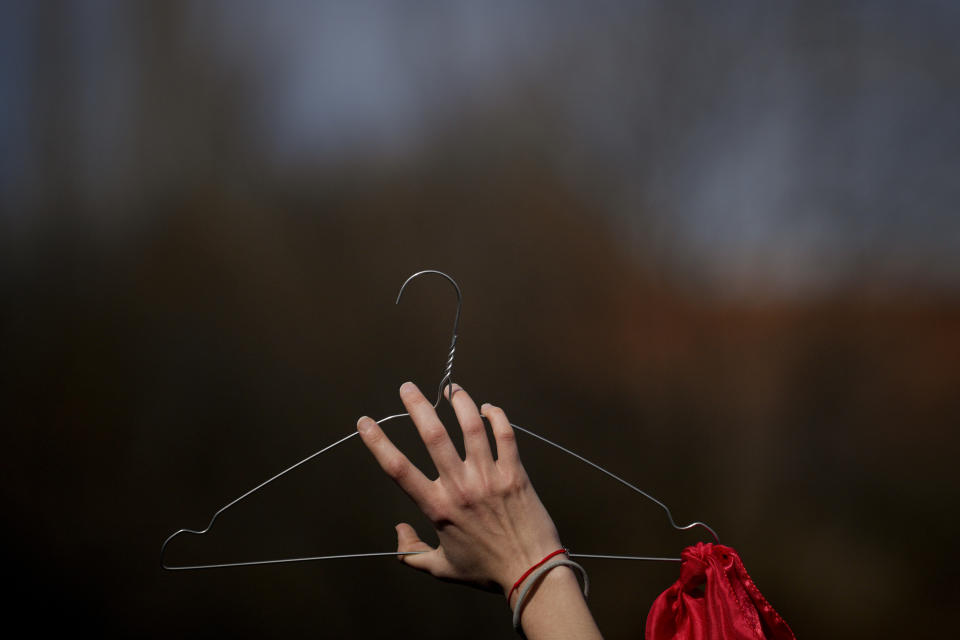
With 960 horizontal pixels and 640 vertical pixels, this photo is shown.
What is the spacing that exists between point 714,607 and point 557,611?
0.23 meters

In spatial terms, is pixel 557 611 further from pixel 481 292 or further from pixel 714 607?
pixel 481 292

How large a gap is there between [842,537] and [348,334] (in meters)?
1.31

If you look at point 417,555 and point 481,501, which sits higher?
point 481,501

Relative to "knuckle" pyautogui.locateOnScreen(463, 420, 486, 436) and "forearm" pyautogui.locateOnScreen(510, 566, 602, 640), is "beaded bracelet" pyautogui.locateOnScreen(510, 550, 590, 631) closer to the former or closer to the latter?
"forearm" pyautogui.locateOnScreen(510, 566, 602, 640)

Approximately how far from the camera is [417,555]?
80 cm

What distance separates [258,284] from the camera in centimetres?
156

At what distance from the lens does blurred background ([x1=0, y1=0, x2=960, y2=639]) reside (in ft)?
4.94

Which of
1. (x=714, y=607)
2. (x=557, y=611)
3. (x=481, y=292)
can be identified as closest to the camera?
(x=557, y=611)

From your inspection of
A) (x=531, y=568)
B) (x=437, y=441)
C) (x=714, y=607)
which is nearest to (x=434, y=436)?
(x=437, y=441)

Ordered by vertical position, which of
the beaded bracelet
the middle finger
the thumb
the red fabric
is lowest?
the red fabric

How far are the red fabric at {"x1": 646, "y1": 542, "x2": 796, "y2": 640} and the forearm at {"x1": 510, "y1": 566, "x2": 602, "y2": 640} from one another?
17 cm

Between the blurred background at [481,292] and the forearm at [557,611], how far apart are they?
0.97 m

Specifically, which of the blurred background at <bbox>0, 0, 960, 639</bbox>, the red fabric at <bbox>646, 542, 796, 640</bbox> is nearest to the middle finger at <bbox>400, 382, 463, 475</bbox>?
the red fabric at <bbox>646, 542, 796, 640</bbox>

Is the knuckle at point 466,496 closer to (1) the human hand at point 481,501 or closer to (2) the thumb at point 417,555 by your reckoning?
(1) the human hand at point 481,501
